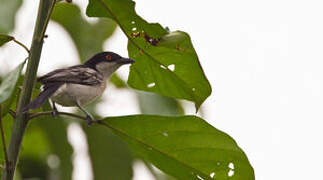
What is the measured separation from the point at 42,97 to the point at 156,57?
69 centimetres

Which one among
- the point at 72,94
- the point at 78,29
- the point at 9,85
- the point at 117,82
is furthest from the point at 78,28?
the point at 9,85

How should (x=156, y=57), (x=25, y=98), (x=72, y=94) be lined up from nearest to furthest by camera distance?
(x=25, y=98) < (x=156, y=57) < (x=72, y=94)

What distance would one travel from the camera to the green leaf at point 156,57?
3.34 meters

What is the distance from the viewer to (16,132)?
107 inches

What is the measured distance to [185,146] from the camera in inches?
131

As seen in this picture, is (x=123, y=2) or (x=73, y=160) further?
(x=73, y=160)

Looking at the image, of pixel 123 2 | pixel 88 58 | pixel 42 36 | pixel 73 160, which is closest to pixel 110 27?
pixel 88 58

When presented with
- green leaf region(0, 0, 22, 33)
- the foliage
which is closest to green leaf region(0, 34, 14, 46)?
the foliage

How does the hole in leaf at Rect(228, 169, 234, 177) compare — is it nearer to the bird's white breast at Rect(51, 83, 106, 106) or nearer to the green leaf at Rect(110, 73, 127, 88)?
the bird's white breast at Rect(51, 83, 106, 106)

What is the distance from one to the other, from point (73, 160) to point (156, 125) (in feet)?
3.99

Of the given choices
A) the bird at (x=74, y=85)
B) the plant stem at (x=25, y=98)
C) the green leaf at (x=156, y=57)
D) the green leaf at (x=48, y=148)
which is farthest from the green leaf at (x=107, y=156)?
the plant stem at (x=25, y=98)

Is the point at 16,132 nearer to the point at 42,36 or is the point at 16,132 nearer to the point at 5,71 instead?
the point at 42,36

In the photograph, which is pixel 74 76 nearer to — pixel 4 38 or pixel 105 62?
pixel 105 62

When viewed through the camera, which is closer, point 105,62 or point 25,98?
point 25,98
